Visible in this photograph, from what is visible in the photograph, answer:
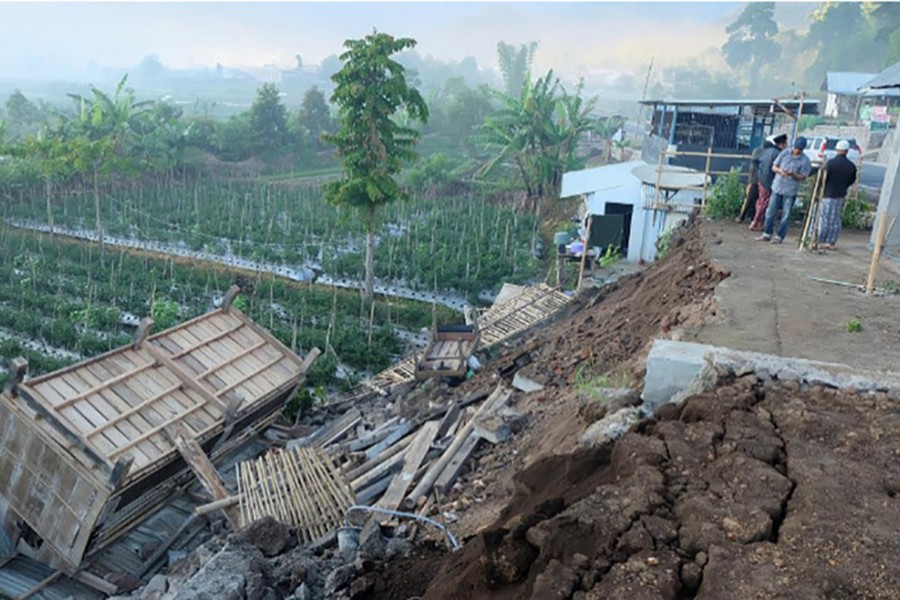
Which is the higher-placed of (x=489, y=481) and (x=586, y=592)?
(x=586, y=592)

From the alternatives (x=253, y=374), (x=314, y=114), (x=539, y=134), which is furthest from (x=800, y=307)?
(x=314, y=114)

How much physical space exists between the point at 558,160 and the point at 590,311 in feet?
56.1

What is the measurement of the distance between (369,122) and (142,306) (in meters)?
7.18

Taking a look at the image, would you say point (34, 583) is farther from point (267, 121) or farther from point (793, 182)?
point (267, 121)

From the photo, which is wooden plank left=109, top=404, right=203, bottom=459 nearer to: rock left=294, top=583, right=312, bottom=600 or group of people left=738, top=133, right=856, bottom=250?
rock left=294, top=583, right=312, bottom=600

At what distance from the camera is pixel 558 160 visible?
27.7m

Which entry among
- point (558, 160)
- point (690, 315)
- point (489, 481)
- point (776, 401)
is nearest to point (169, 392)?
point (489, 481)

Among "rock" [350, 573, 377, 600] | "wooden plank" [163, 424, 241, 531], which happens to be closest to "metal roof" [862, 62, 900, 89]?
"rock" [350, 573, 377, 600]

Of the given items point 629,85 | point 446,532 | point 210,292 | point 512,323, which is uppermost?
point 629,85

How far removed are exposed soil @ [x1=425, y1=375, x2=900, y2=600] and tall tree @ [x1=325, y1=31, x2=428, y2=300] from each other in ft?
45.7

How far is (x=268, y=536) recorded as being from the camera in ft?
19.9

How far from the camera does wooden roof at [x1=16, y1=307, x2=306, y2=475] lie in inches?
296

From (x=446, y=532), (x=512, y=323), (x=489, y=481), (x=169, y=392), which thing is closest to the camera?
(x=446, y=532)

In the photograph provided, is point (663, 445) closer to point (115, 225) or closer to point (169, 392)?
point (169, 392)
